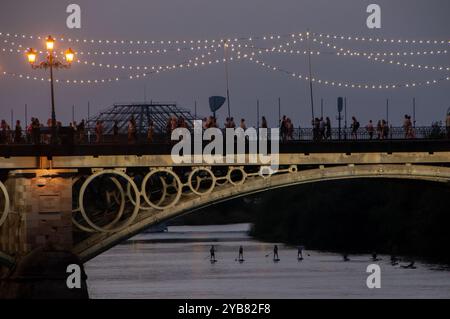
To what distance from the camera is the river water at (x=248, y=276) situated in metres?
78.8

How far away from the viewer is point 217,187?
60.6 metres

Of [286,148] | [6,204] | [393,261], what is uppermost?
[286,148]

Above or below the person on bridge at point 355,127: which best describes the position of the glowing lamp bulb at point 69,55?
above

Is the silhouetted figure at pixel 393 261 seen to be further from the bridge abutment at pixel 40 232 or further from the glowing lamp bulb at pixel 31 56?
the glowing lamp bulb at pixel 31 56

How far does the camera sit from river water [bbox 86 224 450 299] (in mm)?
78812

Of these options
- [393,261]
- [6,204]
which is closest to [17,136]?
[6,204]

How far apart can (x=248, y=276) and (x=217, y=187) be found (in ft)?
103

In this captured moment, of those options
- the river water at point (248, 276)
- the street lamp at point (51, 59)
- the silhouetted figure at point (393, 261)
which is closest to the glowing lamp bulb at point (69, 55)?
the street lamp at point (51, 59)

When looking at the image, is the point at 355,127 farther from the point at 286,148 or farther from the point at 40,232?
the point at 40,232

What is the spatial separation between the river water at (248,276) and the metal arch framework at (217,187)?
13749 mm

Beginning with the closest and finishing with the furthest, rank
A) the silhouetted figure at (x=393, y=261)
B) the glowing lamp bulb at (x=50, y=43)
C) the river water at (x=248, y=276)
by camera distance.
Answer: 1. the glowing lamp bulb at (x=50, y=43)
2. the river water at (x=248, y=276)
3. the silhouetted figure at (x=393, y=261)

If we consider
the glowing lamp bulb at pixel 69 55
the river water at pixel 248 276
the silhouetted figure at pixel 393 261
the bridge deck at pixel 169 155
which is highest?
the glowing lamp bulb at pixel 69 55
